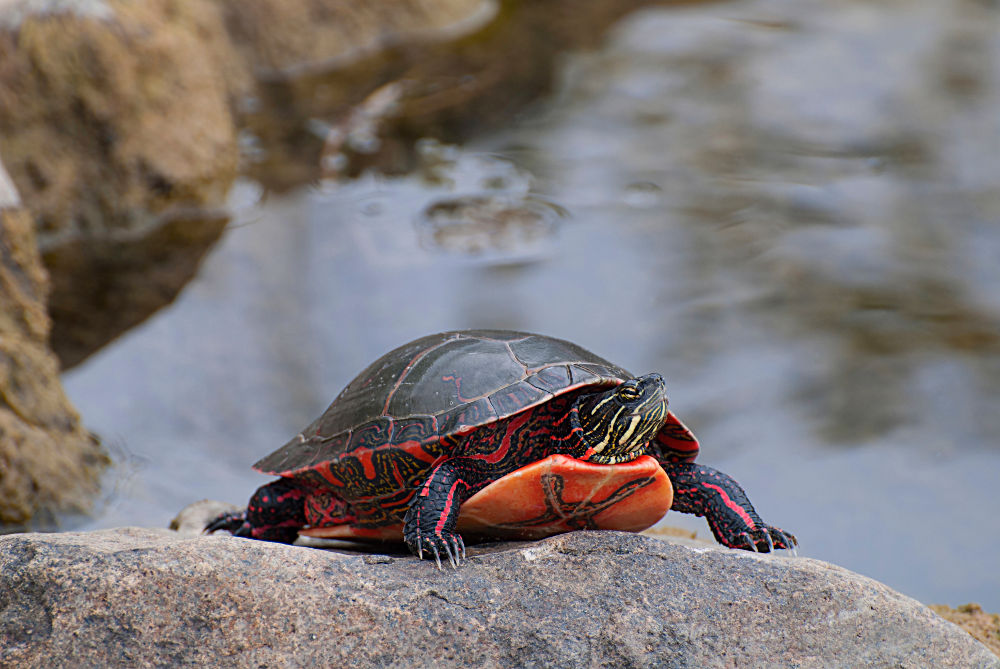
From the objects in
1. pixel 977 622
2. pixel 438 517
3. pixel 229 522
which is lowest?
pixel 977 622

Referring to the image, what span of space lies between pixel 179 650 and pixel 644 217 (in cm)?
525

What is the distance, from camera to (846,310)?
5.75m

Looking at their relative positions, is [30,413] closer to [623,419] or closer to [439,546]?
[439,546]

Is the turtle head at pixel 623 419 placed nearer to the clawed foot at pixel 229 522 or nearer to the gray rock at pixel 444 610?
the gray rock at pixel 444 610

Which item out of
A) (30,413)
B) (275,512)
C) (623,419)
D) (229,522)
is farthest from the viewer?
(30,413)

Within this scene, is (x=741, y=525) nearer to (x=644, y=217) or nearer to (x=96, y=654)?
(x=96, y=654)

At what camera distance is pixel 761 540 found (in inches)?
98.1

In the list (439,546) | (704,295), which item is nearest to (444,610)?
Result: (439,546)

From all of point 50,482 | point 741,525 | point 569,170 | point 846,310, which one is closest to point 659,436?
point 741,525

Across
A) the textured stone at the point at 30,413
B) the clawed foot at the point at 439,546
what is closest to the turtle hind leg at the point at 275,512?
the clawed foot at the point at 439,546

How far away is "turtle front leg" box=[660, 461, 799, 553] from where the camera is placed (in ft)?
8.20

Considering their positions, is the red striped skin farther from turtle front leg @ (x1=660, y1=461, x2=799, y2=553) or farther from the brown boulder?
the brown boulder

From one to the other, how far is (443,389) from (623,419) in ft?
1.62

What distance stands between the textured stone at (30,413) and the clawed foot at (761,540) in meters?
2.54
